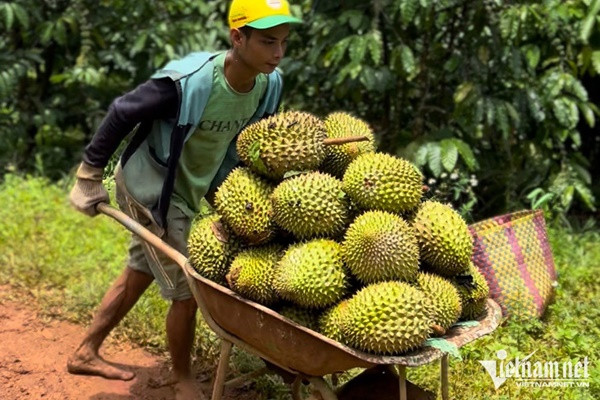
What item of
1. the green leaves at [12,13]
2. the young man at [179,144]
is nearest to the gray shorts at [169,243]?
the young man at [179,144]

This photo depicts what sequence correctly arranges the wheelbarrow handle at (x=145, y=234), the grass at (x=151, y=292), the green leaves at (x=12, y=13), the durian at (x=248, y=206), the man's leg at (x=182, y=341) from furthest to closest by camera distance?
1. the green leaves at (x=12, y=13)
2. the grass at (x=151, y=292)
3. the man's leg at (x=182, y=341)
4. the wheelbarrow handle at (x=145, y=234)
5. the durian at (x=248, y=206)

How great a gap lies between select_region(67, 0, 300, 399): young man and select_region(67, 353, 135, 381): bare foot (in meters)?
0.08

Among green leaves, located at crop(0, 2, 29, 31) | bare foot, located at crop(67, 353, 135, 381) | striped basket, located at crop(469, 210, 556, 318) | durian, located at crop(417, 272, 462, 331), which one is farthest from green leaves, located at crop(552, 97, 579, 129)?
green leaves, located at crop(0, 2, 29, 31)

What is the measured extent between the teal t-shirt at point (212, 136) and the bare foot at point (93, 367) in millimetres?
824

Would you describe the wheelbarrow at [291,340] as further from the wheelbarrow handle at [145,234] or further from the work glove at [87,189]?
the work glove at [87,189]

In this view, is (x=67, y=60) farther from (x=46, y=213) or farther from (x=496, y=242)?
(x=496, y=242)

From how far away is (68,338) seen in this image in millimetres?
3693

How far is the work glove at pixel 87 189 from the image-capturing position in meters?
2.76

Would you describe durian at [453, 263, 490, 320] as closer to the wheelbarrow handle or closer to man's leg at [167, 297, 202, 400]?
the wheelbarrow handle

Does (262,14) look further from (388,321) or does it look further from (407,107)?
(407,107)

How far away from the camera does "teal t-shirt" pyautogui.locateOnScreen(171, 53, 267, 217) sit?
2.75 meters

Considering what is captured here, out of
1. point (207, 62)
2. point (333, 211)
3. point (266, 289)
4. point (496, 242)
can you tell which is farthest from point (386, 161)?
point (496, 242)

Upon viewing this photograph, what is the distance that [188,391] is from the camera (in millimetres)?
2984

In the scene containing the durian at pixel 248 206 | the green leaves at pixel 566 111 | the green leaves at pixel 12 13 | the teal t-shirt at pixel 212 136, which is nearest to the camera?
the durian at pixel 248 206
